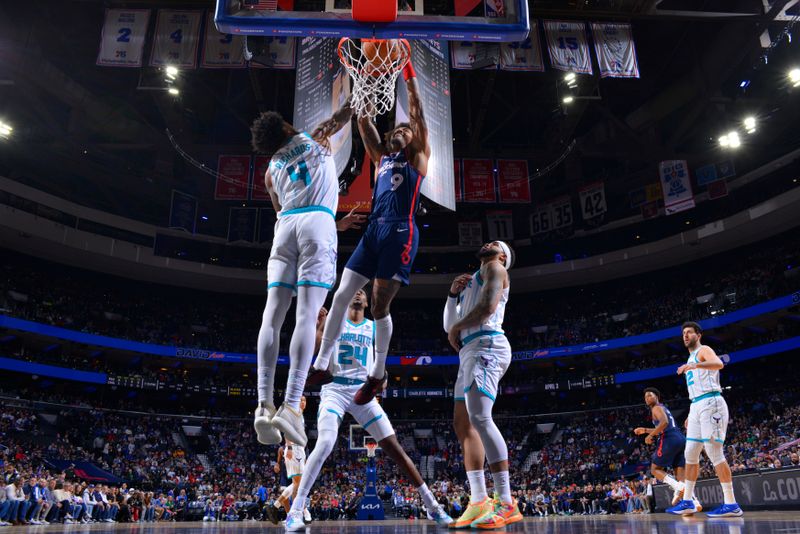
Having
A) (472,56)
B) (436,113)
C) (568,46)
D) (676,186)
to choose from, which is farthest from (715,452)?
(676,186)

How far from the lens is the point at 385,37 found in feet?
20.2

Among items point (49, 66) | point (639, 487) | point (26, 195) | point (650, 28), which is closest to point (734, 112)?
point (650, 28)

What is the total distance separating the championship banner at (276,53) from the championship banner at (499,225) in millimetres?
16526

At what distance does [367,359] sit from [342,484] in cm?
2348

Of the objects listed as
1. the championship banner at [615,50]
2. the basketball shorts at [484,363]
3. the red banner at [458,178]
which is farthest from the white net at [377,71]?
the red banner at [458,178]

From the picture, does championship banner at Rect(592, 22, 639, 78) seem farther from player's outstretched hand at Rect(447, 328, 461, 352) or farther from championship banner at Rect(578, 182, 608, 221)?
player's outstretched hand at Rect(447, 328, 461, 352)

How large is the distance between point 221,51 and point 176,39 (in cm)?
129

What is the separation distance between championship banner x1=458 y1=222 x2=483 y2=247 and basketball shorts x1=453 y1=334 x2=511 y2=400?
2533 centimetres

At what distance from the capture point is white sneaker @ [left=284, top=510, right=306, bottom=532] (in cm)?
515

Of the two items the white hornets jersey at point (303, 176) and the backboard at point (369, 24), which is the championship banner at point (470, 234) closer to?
the backboard at point (369, 24)

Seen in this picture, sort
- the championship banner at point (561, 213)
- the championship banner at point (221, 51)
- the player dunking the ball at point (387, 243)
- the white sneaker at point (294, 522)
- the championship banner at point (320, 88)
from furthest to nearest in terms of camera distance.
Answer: the championship banner at point (561, 213), the championship banner at point (221, 51), the championship banner at point (320, 88), the player dunking the ball at point (387, 243), the white sneaker at point (294, 522)

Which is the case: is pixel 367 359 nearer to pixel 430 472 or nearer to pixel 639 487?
pixel 639 487

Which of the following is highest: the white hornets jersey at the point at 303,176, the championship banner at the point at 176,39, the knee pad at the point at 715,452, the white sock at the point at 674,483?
the championship banner at the point at 176,39

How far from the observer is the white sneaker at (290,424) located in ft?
13.7
